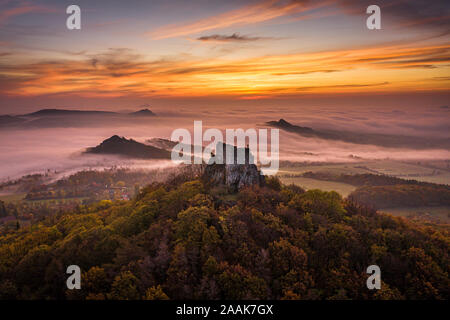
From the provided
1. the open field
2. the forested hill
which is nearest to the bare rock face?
the forested hill

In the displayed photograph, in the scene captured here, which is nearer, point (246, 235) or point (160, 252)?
point (160, 252)

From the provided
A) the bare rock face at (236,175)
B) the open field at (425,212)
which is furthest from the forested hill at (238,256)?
the open field at (425,212)

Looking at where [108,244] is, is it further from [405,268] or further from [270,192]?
[405,268]
